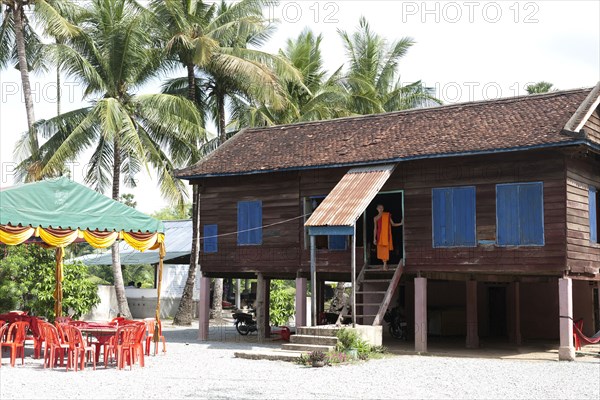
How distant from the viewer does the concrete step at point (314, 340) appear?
17.6 m

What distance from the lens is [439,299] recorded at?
1032 inches

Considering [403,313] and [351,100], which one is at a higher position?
[351,100]

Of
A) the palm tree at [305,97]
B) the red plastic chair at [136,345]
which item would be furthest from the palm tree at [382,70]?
the red plastic chair at [136,345]

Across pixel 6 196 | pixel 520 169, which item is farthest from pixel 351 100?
pixel 6 196

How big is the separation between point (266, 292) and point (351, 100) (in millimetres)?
10965

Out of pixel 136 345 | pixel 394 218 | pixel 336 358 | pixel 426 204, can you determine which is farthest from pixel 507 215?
pixel 136 345

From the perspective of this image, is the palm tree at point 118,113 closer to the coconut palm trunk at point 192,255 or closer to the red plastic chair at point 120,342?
the coconut palm trunk at point 192,255

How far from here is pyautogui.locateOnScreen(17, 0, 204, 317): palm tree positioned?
26.2 meters

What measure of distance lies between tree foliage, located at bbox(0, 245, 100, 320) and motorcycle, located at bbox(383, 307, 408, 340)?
902cm

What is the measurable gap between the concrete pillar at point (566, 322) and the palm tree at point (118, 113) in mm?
13355

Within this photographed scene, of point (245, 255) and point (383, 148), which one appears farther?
point (245, 255)

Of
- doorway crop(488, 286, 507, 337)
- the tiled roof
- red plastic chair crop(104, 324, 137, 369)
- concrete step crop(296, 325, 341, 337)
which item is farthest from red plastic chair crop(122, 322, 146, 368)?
doorway crop(488, 286, 507, 337)

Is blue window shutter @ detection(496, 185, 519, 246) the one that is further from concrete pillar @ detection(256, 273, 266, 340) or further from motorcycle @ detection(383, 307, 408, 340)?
concrete pillar @ detection(256, 273, 266, 340)

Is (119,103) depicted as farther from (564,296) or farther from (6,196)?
(564,296)
